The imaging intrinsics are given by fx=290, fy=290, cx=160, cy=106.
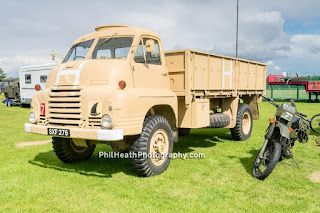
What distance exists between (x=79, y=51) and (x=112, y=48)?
0.77 metres

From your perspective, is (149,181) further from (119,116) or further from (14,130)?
(14,130)

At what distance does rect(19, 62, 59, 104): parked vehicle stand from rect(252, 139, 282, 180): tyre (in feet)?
55.4

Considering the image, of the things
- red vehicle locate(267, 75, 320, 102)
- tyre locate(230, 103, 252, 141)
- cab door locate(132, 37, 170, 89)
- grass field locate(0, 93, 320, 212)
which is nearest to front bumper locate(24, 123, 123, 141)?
grass field locate(0, 93, 320, 212)

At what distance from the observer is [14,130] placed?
1130cm

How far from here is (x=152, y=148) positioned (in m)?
5.36

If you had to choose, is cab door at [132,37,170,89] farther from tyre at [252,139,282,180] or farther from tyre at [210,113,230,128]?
tyre at [252,139,282,180]

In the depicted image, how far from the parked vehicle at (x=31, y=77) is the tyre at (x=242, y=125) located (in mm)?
14368

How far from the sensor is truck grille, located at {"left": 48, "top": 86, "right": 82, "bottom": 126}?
4.93 metres

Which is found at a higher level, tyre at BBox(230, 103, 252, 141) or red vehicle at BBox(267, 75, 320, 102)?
red vehicle at BBox(267, 75, 320, 102)

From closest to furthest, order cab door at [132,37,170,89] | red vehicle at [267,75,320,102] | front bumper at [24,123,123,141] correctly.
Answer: front bumper at [24,123,123,141] < cab door at [132,37,170,89] < red vehicle at [267,75,320,102]

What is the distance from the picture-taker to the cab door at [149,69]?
546 cm

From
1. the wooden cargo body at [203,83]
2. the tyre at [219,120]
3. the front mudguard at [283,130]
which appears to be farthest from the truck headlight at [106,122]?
the tyre at [219,120]

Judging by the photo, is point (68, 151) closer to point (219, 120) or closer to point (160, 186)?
point (160, 186)

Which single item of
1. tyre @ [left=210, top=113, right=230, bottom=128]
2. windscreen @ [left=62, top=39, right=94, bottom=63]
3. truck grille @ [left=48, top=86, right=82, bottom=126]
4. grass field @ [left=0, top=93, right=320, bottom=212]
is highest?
windscreen @ [left=62, top=39, right=94, bottom=63]
